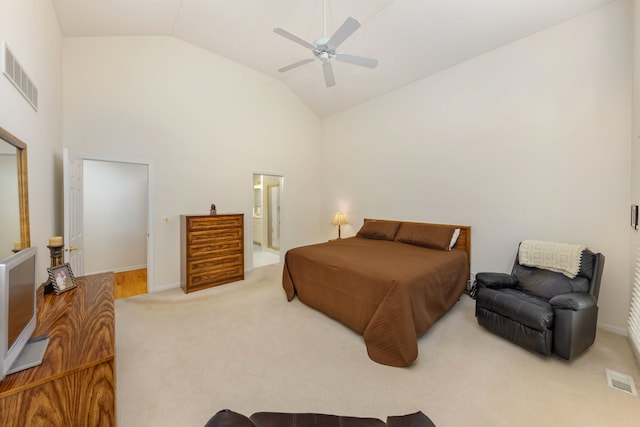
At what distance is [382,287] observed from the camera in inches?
90.8

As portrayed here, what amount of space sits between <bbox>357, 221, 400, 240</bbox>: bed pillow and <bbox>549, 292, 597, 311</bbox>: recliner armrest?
7.31 ft

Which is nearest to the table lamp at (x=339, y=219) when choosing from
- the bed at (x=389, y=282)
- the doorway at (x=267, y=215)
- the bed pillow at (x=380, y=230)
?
the bed pillow at (x=380, y=230)

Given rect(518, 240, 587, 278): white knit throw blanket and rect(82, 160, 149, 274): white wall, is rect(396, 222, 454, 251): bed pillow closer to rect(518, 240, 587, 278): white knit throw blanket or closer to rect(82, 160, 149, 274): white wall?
rect(518, 240, 587, 278): white knit throw blanket

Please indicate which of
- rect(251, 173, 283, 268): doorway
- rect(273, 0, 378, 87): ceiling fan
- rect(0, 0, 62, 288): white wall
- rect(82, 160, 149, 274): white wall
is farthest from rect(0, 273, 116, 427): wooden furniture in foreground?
rect(251, 173, 283, 268): doorway

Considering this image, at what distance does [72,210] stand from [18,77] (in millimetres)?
1566

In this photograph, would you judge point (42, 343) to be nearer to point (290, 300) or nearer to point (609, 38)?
point (290, 300)

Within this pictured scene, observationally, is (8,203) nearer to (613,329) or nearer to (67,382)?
(67,382)

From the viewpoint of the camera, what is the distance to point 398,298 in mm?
2184

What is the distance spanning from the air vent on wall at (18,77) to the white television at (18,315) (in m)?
1.25

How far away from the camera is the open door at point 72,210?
2.68 m

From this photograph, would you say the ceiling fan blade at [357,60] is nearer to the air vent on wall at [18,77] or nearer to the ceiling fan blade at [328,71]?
the ceiling fan blade at [328,71]

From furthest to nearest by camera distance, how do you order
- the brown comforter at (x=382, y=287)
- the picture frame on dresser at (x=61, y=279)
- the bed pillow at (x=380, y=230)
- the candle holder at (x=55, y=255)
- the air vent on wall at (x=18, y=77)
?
the bed pillow at (x=380, y=230) → the brown comforter at (x=382, y=287) → the candle holder at (x=55, y=255) → the picture frame on dresser at (x=61, y=279) → the air vent on wall at (x=18, y=77)

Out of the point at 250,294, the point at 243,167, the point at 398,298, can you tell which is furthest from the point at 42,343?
the point at 243,167

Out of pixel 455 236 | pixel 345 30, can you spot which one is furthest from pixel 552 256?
pixel 345 30
